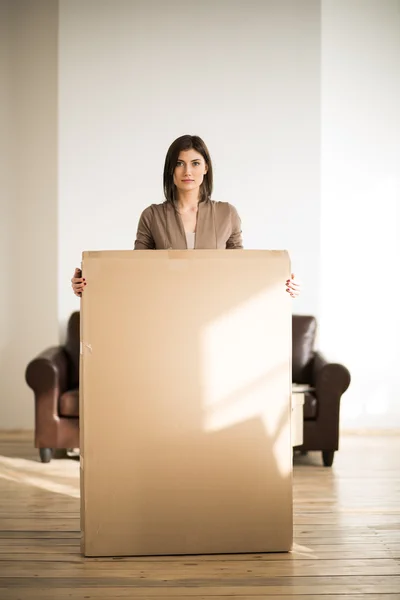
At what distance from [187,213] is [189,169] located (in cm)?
17

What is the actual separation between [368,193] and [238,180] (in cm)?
95

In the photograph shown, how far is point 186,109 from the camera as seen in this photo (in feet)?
16.8

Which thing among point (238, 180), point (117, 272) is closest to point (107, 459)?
point (117, 272)

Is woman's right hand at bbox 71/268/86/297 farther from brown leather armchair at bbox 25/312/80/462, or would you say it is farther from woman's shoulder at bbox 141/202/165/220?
brown leather armchair at bbox 25/312/80/462

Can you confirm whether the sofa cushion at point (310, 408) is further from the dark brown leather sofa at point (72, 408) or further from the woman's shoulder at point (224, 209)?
the woman's shoulder at point (224, 209)

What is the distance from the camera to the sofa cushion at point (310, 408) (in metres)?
4.30

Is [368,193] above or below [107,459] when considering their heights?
above

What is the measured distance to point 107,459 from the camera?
2.54 m

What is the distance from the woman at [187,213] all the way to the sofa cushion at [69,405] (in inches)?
63.6

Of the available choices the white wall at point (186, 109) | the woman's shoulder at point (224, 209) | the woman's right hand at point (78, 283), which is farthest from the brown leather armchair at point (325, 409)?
the woman's right hand at point (78, 283)

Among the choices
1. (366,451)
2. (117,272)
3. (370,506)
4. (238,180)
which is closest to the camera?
(117,272)

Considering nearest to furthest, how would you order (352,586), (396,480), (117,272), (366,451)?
(352,586) → (117,272) → (396,480) → (366,451)

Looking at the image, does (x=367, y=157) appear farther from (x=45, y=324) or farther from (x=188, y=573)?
(x=188, y=573)

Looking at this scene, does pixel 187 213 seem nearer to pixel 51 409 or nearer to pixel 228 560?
pixel 228 560
